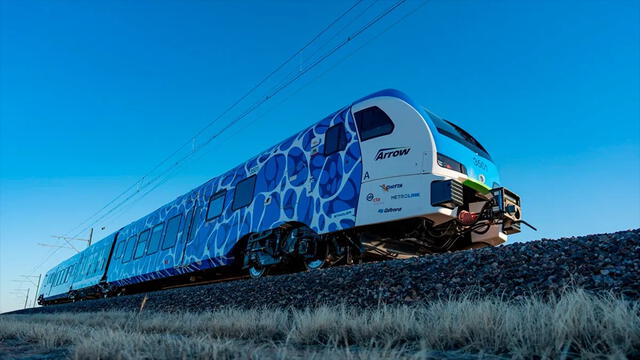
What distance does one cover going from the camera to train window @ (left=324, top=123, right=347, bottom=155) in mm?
6347

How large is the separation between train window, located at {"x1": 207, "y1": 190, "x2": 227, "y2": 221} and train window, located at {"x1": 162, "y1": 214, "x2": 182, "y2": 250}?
1743mm

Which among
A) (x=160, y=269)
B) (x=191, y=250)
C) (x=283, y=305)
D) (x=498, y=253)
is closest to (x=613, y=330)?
(x=498, y=253)

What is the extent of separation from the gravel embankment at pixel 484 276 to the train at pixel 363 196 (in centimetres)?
120

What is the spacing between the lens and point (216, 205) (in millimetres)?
9273

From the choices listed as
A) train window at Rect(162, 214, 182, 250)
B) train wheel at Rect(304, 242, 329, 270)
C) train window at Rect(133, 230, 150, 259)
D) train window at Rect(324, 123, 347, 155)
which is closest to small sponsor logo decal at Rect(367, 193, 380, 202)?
train window at Rect(324, 123, 347, 155)

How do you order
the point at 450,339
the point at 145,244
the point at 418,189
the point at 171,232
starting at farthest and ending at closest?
the point at 145,244
the point at 171,232
the point at 418,189
the point at 450,339

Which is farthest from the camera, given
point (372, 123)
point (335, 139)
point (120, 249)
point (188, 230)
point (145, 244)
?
point (120, 249)

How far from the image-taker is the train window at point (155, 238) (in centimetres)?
1184

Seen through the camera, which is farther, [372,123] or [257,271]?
[257,271]

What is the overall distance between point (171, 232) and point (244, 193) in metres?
3.79

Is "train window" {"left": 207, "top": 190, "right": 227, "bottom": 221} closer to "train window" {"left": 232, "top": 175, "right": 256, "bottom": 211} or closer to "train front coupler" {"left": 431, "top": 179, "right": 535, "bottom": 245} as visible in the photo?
"train window" {"left": 232, "top": 175, "right": 256, "bottom": 211}

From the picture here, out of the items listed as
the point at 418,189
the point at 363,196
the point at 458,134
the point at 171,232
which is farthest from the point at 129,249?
the point at 418,189

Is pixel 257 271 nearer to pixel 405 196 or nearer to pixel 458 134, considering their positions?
pixel 405 196

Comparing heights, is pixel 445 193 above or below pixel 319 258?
above
